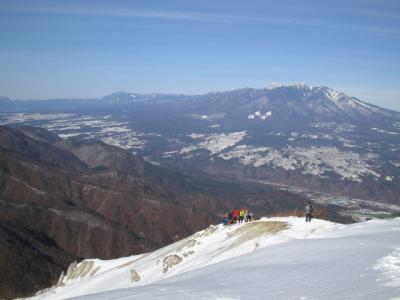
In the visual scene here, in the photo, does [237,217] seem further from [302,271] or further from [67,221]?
[67,221]

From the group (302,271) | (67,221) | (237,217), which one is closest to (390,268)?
(302,271)

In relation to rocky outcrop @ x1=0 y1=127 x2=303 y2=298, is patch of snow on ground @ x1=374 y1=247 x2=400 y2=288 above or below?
above

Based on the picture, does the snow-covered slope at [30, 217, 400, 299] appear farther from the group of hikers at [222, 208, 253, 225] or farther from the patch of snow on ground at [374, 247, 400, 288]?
the group of hikers at [222, 208, 253, 225]

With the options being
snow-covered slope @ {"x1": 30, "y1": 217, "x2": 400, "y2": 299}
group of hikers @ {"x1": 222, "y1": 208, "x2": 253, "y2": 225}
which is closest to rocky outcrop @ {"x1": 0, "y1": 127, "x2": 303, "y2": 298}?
group of hikers @ {"x1": 222, "y1": 208, "x2": 253, "y2": 225}

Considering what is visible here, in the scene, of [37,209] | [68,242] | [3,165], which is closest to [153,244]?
[68,242]

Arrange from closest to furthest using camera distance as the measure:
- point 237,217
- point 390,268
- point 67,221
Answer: point 390,268 < point 237,217 < point 67,221

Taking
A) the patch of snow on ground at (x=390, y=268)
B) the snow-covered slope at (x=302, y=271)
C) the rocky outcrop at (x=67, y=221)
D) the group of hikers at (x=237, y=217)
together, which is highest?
the patch of snow on ground at (x=390, y=268)

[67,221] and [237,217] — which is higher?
[237,217]

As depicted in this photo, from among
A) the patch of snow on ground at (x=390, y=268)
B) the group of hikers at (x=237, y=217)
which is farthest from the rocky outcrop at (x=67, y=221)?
the patch of snow on ground at (x=390, y=268)

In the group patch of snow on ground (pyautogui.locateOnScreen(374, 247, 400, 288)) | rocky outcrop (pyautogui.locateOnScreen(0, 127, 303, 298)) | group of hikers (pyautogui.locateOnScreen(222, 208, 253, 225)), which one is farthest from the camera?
rocky outcrop (pyautogui.locateOnScreen(0, 127, 303, 298))

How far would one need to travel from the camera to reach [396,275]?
51.6ft

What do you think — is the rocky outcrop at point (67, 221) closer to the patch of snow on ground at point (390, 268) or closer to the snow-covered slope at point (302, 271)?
the snow-covered slope at point (302, 271)

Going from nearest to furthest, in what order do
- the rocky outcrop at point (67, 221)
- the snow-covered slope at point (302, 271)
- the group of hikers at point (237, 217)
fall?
1. the snow-covered slope at point (302, 271)
2. the group of hikers at point (237, 217)
3. the rocky outcrop at point (67, 221)

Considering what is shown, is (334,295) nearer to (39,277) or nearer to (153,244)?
(39,277)
